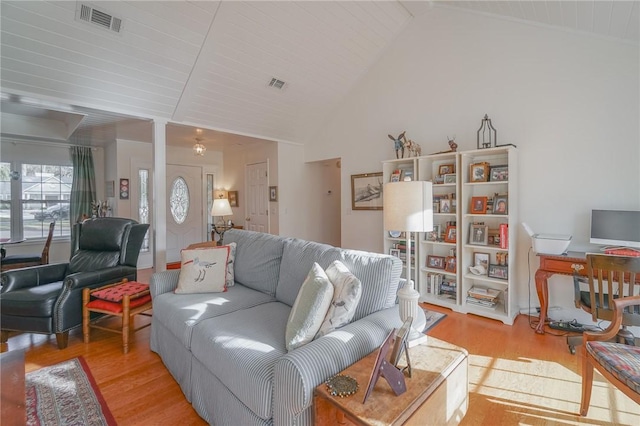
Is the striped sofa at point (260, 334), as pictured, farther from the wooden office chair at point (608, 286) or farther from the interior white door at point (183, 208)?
the interior white door at point (183, 208)

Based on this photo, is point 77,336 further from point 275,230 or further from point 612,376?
point 612,376

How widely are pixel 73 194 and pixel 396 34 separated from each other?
595cm

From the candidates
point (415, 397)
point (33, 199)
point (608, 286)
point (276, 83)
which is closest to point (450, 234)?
point (608, 286)

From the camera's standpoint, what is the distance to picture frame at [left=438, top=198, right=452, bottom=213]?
11.7 feet

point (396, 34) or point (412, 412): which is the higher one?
point (396, 34)

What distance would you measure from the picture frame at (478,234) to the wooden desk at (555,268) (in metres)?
0.58

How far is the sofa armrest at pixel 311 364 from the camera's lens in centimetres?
113

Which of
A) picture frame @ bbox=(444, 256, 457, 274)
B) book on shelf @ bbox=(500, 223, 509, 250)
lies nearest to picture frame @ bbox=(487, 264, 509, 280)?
book on shelf @ bbox=(500, 223, 509, 250)

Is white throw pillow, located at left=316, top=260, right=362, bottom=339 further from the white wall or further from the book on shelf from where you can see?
the white wall

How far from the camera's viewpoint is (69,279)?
2.55m

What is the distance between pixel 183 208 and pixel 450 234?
Result: 16.7 feet

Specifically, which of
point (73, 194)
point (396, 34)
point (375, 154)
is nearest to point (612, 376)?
point (375, 154)

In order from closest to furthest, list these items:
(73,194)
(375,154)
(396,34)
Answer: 1. (396,34)
2. (375,154)
3. (73,194)

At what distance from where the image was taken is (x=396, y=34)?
412 centimetres
